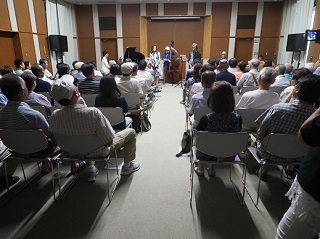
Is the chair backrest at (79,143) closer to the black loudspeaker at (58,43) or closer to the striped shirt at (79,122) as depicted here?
the striped shirt at (79,122)

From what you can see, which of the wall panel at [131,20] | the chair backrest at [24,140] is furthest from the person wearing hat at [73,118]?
the wall panel at [131,20]

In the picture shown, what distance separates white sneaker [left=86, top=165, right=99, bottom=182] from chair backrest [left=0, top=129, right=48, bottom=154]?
719mm

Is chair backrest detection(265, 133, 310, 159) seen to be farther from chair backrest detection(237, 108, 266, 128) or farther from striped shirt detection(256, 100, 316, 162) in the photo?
chair backrest detection(237, 108, 266, 128)

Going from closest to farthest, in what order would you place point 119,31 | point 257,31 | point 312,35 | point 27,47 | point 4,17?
1. point 4,17
2. point 312,35
3. point 27,47
4. point 257,31
5. point 119,31

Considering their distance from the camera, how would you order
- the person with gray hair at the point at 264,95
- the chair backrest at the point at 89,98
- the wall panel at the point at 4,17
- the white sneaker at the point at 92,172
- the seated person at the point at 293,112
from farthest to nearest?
the wall panel at the point at 4,17 < the chair backrest at the point at 89,98 < the person with gray hair at the point at 264,95 < the white sneaker at the point at 92,172 < the seated person at the point at 293,112

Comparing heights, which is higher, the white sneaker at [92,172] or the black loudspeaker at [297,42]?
the black loudspeaker at [297,42]

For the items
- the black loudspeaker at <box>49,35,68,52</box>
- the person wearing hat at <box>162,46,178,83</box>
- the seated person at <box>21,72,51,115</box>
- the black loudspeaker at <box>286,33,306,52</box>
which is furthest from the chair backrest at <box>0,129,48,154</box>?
the black loudspeaker at <box>286,33,306,52</box>

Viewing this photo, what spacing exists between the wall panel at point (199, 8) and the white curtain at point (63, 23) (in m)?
5.51

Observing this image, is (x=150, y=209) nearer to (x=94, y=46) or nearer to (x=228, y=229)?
(x=228, y=229)

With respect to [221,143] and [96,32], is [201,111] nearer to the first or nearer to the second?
[221,143]

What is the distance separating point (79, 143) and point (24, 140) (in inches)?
20.0

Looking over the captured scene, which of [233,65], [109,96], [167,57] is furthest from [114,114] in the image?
[167,57]

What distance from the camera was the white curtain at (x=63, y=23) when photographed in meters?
9.02

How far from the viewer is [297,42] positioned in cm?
795
